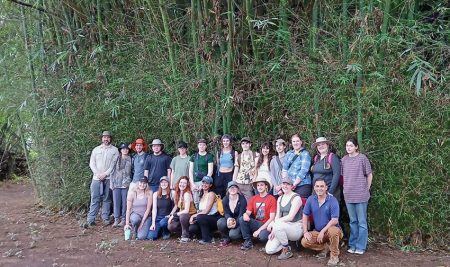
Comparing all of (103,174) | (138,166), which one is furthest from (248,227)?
(103,174)

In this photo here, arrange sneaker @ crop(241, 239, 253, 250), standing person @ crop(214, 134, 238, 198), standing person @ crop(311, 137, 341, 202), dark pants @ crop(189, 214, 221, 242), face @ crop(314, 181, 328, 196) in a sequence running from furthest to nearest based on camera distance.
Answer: standing person @ crop(214, 134, 238, 198)
dark pants @ crop(189, 214, 221, 242)
sneaker @ crop(241, 239, 253, 250)
standing person @ crop(311, 137, 341, 202)
face @ crop(314, 181, 328, 196)

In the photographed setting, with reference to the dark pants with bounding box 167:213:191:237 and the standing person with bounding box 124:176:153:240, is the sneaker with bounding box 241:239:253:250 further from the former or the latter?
the standing person with bounding box 124:176:153:240

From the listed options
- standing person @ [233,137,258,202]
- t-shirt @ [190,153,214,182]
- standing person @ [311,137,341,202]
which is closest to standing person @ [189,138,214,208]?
t-shirt @ [190,153,214,182]

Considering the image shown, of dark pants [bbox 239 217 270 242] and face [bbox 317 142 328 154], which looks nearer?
face [bbox 317 142 328 154]

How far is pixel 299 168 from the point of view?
4551mm

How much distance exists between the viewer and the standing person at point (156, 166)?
5469 mm

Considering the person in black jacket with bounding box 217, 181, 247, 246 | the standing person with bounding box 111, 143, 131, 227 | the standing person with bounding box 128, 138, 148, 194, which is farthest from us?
the standing person with bounding box 111, 143, 131, 227

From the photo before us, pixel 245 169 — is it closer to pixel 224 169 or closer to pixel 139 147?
pixel 224 169

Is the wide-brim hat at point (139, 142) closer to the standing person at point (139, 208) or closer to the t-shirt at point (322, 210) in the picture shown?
the standing person at point (139, 208)

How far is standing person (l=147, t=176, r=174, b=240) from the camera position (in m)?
5.07

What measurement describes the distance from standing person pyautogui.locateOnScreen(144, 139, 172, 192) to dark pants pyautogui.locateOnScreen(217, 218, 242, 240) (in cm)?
100

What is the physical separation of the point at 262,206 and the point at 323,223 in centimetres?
65

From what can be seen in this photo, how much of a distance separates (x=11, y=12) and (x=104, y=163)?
3148 mm

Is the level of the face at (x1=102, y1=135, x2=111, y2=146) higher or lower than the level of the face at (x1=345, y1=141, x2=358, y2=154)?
higher
